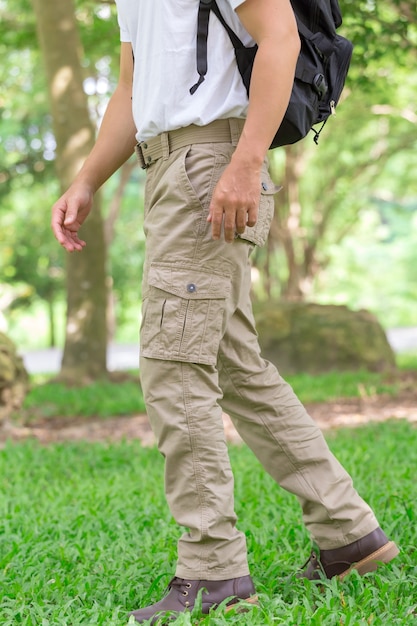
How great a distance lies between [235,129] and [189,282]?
0.41 meters

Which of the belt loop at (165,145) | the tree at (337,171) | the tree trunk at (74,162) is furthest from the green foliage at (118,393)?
the tree at (337,171)

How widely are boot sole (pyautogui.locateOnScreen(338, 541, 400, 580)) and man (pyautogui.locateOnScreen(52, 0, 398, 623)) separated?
1.09 feet

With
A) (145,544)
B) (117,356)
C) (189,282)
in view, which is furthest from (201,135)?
(117,356)

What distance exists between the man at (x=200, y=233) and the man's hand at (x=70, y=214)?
0.23 metres

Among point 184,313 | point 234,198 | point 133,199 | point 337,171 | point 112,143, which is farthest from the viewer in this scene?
point 133,199

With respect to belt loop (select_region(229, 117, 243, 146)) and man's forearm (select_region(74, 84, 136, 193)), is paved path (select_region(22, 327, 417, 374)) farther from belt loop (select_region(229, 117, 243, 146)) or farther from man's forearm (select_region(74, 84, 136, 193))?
belt loop (select_region(229, 117, 243, 146))

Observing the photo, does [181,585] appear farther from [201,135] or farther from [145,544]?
[201,135]

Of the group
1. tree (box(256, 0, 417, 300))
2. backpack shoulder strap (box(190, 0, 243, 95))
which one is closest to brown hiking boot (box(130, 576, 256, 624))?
backpack shoulder strap (box(190, 0, 243, 95))

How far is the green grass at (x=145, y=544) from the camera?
87.7 inches

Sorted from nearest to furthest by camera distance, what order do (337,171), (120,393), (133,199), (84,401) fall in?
(84,401)
(120,393)
(337,171)
(133,199)

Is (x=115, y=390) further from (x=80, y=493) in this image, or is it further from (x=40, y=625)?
(x=40, y=625)

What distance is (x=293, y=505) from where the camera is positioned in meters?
3.36

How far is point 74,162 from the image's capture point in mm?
8750

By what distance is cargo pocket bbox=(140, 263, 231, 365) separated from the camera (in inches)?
82.1
